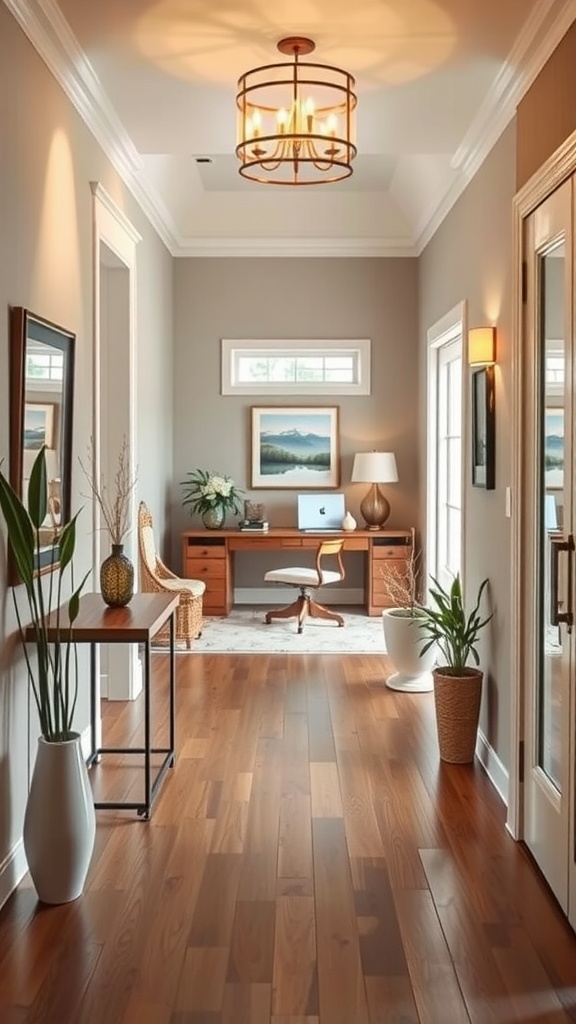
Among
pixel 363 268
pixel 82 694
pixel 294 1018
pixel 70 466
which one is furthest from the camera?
pixel 363 268

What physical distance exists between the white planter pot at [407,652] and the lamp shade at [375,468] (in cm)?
228

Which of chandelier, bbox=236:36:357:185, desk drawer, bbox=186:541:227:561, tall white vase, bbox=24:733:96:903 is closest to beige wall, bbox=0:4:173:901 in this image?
tall white vase, bbox=24:733:96:903

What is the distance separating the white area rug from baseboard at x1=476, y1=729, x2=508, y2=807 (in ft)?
6.90

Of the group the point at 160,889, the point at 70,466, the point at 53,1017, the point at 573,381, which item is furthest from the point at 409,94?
the point at 53,1017

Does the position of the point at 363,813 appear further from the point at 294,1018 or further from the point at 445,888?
the point at 294,1018

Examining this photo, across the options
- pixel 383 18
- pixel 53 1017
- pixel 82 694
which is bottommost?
pixel 53 1017

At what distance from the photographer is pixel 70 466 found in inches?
144

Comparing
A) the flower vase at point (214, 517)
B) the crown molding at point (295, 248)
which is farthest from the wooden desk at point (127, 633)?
the crown molding at point (295, 248)

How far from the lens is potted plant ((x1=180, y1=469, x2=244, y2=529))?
741 centimetres

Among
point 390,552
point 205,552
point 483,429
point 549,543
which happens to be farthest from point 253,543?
point 549,543

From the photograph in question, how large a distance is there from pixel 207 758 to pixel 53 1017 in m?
1.90

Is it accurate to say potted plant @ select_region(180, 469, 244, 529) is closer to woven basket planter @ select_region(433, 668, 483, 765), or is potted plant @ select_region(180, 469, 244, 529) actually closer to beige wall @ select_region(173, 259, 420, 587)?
beige wall @ select_region(173, 259, 420, 587)

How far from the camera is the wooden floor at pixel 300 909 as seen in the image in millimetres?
2238

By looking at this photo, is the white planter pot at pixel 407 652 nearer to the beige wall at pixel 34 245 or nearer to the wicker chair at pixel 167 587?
the wicker chair at pixel 167 587
